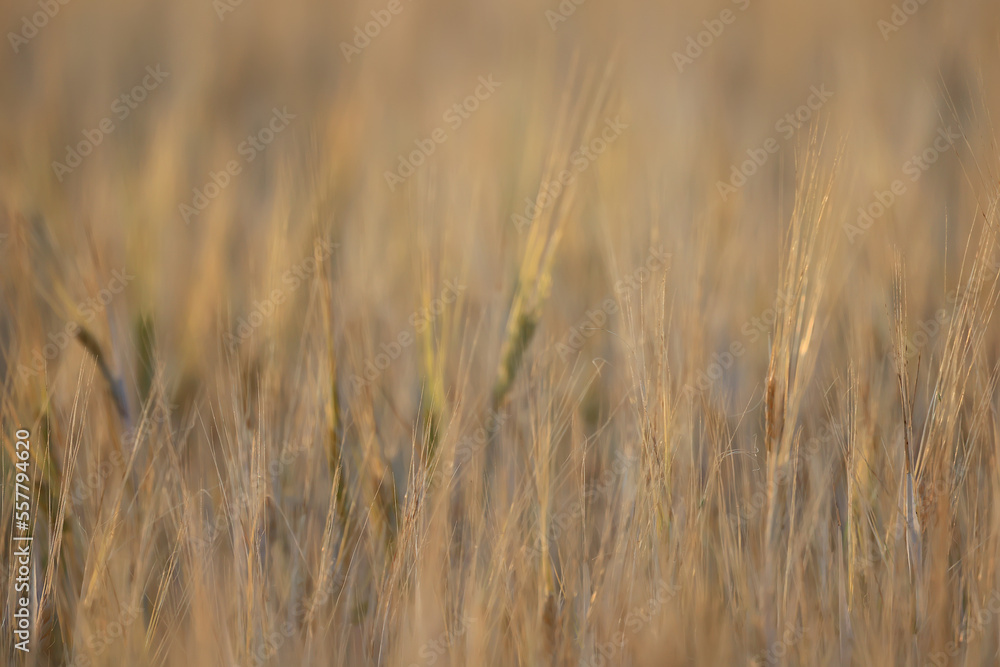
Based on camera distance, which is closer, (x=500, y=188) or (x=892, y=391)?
(x=892, y=391)

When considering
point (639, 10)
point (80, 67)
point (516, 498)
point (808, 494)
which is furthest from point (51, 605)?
point (639, 10)

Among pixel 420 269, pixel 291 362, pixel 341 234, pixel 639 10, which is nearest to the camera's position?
pixel 420 269

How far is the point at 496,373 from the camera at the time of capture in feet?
3.60

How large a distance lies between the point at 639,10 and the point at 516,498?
148cm

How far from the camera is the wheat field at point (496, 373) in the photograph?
892 millimetres

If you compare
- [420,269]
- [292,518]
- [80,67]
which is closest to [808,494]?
[420,269]

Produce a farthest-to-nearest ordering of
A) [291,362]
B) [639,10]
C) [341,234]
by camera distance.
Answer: [639,10] < [341,234] < [291,362]

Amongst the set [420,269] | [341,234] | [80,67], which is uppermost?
[80,67]

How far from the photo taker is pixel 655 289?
0.92 metres

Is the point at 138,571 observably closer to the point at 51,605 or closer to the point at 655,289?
the point at 51,605

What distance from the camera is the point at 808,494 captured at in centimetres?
112

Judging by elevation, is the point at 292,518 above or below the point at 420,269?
below

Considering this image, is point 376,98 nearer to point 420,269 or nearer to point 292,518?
point 420,269

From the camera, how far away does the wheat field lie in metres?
0.89
